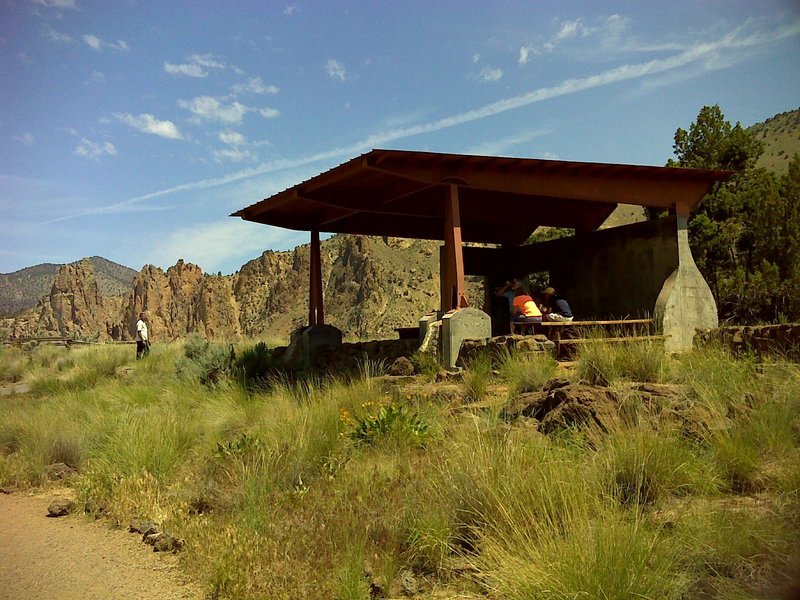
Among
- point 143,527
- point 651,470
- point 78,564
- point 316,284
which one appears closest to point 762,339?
point 651,470

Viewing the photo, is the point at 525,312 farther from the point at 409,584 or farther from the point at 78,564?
the point at 78,564

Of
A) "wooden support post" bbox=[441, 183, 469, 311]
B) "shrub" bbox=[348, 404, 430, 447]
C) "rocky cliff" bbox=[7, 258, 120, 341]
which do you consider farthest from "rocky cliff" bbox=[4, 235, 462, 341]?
"shrub" bbox=[348, 404, 430, 447]

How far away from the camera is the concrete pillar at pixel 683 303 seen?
13.2 meters

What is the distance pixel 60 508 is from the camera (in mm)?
6566

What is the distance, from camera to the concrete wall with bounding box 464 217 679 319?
14.5 m

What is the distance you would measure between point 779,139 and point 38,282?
100m

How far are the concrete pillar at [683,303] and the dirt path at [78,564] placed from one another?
10660 millimetres

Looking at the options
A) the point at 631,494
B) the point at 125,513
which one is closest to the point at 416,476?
the point at 631,494

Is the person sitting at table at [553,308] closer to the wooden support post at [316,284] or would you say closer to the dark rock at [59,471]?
the wooden support post at [316,284]

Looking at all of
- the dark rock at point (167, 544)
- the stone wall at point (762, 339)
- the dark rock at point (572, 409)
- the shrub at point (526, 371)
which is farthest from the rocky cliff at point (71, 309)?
the dark rock at point (572, 409)

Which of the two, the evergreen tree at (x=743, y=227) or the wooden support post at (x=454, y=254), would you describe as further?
the evergreen tree at (x=743, y=227)

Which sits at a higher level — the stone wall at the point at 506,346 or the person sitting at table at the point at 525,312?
the person sitting at table at the point at 525,312

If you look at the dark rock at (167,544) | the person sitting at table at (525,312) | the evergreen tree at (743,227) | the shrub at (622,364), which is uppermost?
the evergreen tree at (743,227)

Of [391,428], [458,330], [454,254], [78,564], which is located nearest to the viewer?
[78,564]
